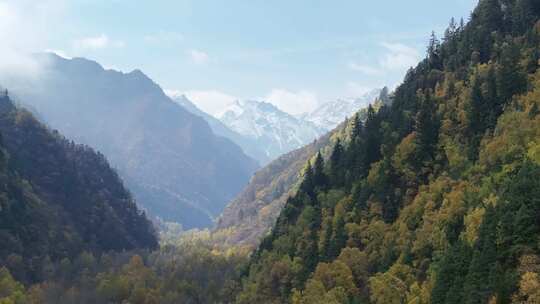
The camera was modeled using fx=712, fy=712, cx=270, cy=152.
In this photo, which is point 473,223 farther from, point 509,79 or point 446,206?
point 509,79

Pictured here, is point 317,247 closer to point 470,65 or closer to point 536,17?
point 470,65

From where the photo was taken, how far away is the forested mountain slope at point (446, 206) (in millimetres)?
102062

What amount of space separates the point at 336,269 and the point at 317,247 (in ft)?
95.0

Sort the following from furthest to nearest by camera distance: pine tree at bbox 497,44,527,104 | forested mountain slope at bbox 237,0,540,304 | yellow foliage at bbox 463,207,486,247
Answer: pine tree at bbox 497,44,527,104 → yellow foliage at bbox 463,207,486,247 → forested mountain slope at bbox 237,0,540,304

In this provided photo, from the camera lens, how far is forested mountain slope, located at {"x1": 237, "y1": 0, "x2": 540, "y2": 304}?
10206cm

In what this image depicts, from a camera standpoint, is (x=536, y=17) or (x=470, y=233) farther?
(x=536, y=17)

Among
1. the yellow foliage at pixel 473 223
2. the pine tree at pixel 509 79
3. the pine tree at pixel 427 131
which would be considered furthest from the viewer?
the pine tree at pixel 427 131

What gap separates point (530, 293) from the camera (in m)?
87.8

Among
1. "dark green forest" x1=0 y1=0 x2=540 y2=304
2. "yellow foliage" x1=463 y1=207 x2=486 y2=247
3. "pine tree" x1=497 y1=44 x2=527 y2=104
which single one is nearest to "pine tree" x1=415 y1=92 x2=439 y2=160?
"dark green forest" x1=0 y1=0 x2=540 y2=304

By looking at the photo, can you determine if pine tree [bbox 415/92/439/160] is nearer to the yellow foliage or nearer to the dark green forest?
the dark green forest

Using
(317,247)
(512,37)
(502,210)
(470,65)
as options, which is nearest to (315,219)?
(317,247)

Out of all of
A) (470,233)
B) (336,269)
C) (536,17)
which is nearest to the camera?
(470,233)

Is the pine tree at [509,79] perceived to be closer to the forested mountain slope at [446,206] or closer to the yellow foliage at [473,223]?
the forested mountain slope at [446,206]

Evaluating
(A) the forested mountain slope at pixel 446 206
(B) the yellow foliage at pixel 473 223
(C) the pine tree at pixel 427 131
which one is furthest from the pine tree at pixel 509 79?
(B) the yellow foliage at pixel 473 223
